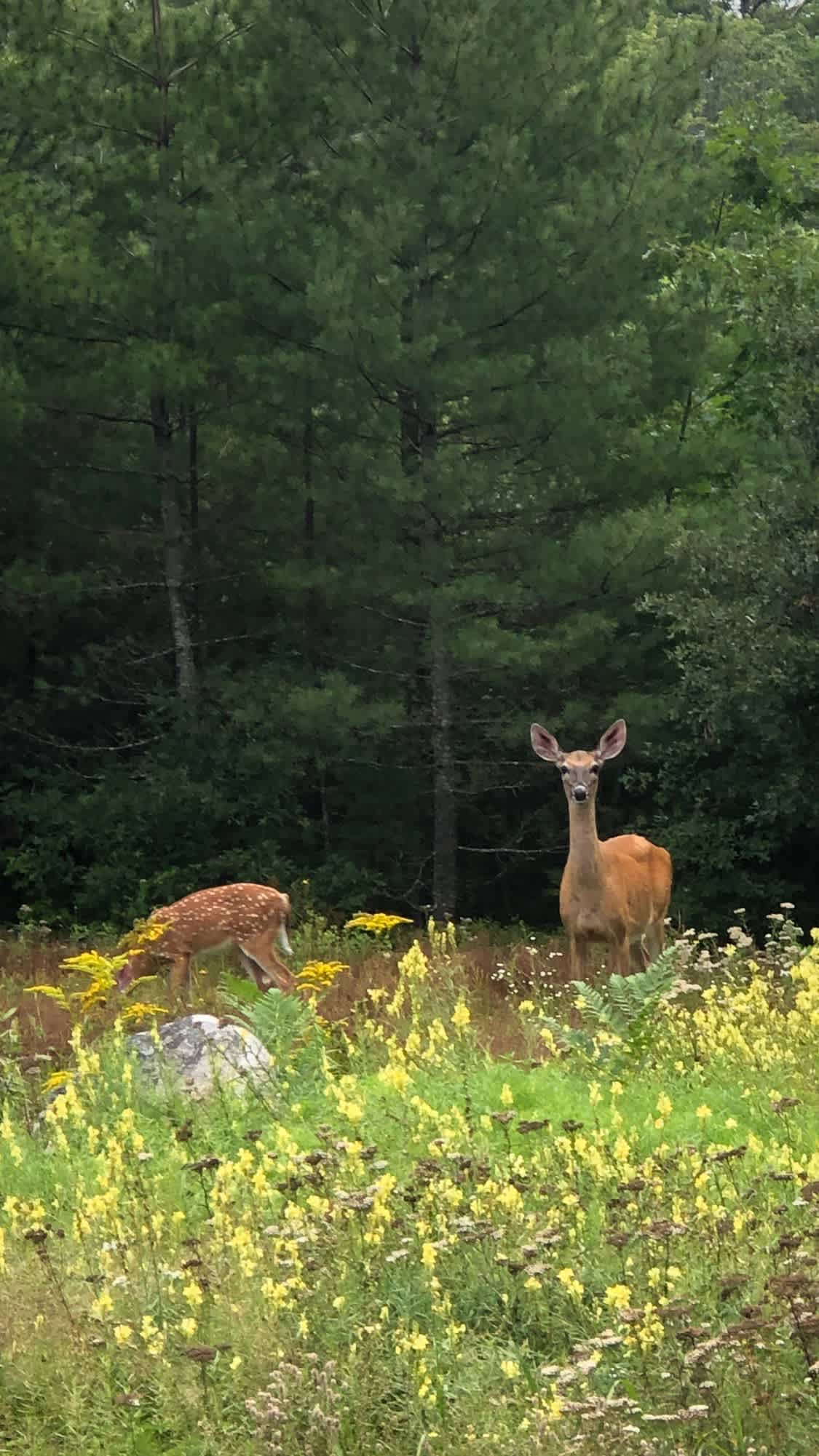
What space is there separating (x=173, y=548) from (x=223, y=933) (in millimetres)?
7507

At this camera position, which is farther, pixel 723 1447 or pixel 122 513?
pixel 122 513

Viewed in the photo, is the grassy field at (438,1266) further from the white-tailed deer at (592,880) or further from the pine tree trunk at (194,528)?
the pine tree trunk at (194,528)

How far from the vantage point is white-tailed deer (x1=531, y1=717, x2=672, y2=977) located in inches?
409

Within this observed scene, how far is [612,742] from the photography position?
426 inches

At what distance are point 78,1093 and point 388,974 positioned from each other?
4725 mm

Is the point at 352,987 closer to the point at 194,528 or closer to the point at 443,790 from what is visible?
the point at 443,790

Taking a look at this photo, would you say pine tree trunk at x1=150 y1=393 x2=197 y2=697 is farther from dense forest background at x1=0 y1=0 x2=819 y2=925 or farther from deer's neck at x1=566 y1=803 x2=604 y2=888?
deer's neck at x1=566 y1=803 x2=604 y2=888

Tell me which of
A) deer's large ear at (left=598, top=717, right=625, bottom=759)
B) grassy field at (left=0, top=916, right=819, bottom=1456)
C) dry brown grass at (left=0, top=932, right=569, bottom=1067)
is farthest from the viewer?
deer's large ear at (left=598, top=717, right=625, bottom=759)

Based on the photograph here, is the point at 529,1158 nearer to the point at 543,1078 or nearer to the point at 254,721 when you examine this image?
the point at 543,1078

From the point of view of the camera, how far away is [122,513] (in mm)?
18469

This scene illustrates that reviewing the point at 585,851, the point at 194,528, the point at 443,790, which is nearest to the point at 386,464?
the point at 443,790

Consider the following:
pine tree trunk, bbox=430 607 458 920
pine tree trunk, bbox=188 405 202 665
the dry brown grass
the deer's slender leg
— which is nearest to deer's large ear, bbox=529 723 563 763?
the dry brown grass

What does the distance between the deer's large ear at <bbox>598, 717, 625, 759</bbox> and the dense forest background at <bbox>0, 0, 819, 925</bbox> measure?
11.7 ft

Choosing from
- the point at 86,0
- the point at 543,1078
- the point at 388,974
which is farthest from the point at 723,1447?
the point at 86,0
